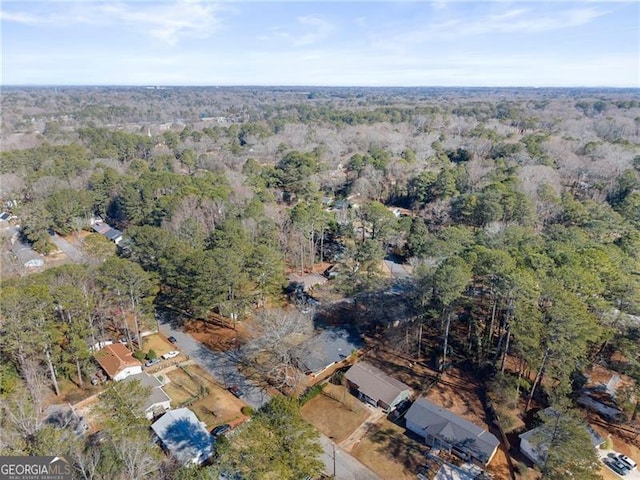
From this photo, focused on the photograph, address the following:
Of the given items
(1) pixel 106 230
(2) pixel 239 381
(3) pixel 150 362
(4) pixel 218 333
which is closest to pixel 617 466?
(2) pixel 239 381

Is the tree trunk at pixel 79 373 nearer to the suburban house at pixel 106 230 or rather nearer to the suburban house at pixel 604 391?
the suburban house at pixel 106 230

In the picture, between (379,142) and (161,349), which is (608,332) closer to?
(161,349)

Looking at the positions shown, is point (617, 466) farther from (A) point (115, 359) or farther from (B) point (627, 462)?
(A) point (115, 359)

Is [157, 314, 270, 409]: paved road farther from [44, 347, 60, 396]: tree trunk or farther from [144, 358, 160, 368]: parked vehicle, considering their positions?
[44, 347, 60, 396]: tree trunk

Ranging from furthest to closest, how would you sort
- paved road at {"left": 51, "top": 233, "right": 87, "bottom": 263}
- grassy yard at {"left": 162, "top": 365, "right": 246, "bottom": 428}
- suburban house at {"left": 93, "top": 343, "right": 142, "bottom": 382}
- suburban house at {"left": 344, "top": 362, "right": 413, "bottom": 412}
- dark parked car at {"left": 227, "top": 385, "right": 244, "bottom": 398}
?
paved road at {"left": 51, "top": 233, "right": 87, "bottom": 263} < suburban house at {"left": 93, "top": 343, "right": 142, "bottom": 382} < dark parked car at {"left": 227, "top": 385, "right": 244, "bottom": 398} < suburban house at {"left": 344, "top": 362, "right": 413, "bottom": 412} < grassy yard at {"left": 162, "top": 365, "right": 246, "bottom": 428}

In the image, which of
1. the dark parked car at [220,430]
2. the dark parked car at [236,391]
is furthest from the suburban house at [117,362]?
the dark parked car at [220,430]

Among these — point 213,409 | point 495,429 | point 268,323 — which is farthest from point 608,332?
point 213,409

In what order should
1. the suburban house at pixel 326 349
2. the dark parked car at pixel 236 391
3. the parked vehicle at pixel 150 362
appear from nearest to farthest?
the dark parked car at pixel 236 391 → the suburban house at pixel 326 349 → the parked vehicle at pixel 150 362

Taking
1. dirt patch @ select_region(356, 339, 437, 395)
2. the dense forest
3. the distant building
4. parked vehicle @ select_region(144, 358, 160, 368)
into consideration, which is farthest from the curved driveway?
the distant building
